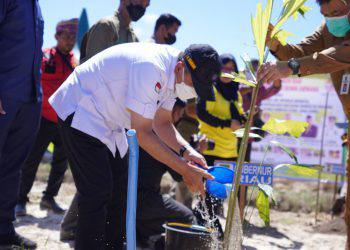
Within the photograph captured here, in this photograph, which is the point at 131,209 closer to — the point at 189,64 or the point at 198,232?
the point at 189,64

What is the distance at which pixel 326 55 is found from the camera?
3025mm

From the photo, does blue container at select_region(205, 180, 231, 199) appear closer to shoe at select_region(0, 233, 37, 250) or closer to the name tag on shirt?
the name tag on shirt

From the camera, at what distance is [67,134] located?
272 cm

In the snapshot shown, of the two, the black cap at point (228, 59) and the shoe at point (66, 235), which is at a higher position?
the black cap at point (228, 59)

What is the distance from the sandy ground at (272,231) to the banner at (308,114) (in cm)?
321

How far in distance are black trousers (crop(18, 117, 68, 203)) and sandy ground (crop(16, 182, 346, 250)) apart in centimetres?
26

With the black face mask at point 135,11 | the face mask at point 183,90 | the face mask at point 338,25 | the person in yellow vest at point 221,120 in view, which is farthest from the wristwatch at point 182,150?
the person in yellow vest at point 221,120

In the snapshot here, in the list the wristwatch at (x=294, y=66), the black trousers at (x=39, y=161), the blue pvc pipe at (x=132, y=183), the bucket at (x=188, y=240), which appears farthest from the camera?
the black trousers at (x=39, y=161)

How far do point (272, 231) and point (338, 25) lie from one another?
Answer: 2.91m

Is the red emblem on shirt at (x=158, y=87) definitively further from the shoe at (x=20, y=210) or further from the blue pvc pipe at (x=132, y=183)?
the shoe at (x=20, y=210)

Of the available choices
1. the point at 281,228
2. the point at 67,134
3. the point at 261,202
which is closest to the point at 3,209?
the point at 67,134

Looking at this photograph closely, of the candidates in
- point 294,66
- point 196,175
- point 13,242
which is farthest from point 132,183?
point 13,242

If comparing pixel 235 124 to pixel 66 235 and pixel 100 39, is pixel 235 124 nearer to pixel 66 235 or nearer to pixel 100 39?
pixel 100 39

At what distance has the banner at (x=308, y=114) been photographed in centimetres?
979
